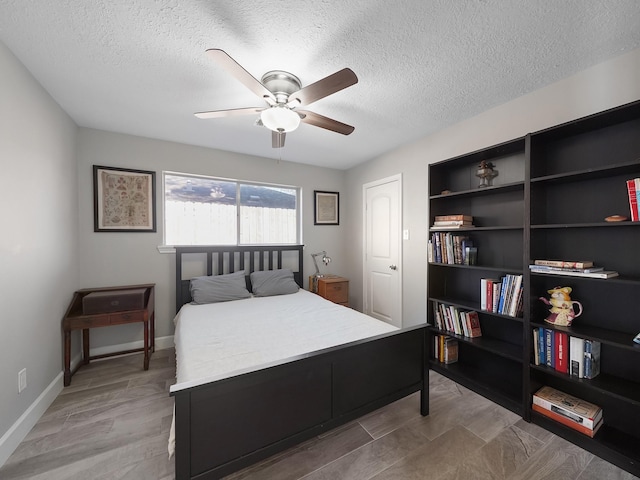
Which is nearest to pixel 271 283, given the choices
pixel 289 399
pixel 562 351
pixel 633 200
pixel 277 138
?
pixel 277 138

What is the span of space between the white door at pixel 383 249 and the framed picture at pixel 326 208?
1.83 ft

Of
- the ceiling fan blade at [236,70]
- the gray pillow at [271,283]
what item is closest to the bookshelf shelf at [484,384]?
the gray pillow at [271,283]

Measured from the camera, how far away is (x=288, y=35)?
1476mm

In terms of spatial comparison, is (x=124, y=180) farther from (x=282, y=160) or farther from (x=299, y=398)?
(x=299, y=398)

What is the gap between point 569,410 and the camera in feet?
5.45

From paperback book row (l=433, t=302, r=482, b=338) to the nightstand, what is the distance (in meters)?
1.43

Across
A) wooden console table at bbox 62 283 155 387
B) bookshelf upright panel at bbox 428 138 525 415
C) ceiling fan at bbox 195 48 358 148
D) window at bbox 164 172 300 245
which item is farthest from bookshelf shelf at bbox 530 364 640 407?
wooden console table at bbox 62 283 155 387

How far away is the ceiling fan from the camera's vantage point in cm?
141

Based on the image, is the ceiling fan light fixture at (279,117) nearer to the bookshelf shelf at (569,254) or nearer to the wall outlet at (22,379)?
the bookshelf shelf at (569,254)

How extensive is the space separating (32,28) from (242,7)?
123 centimetres

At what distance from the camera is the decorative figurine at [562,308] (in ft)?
5.64

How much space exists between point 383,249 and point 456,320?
1405mm


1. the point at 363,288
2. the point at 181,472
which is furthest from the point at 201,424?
the point at 363,288

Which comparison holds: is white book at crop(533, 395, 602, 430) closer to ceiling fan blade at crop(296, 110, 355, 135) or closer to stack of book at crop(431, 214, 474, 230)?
stack of book at crop(431, 214, 474, 230)
